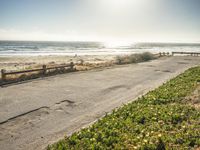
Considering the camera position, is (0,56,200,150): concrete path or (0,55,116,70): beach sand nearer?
(0,56,200,150): concrete path

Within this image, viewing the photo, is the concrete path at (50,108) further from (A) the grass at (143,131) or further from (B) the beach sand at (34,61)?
(B) the beach sand at (34,61)

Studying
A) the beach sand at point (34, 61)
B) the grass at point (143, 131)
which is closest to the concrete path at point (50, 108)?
the grass at point (143, 131)

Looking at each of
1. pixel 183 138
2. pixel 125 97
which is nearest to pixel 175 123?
pixel 183 138

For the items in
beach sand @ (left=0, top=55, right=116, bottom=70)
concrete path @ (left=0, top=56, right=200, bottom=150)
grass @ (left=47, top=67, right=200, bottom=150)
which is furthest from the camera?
beach sand @ (left=0, top=55, right=116, bottom=70)

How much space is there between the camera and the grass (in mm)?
5113

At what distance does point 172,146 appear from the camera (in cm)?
496

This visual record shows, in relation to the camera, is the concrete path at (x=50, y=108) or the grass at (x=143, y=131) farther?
the concrete path at (x=50, y=108)

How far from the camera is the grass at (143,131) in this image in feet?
16.8

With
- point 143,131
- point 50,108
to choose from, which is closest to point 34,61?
point 50,108

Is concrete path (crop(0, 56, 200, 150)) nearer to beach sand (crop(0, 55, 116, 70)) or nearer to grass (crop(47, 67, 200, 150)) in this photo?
grass (crop(47, 67, 200, 150))

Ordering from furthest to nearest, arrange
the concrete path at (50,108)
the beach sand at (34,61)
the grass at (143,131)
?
the beach sand at (34,61) → the concrete path at (50,108) → the grass at (143,131)

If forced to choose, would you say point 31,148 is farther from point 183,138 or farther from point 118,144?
point 183,138

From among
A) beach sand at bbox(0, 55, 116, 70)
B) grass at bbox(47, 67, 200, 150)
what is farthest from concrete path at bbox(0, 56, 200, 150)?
beach sand at bbox(0, 55, 116, 70)

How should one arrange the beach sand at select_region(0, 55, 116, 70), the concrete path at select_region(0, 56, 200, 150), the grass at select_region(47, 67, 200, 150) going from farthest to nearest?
the beach sand at select_region(0, 55, 116, 70) → the concrete path at select_region(0, 56, 200, 150) → the grass at select_region(47, 67, 200, 150)
